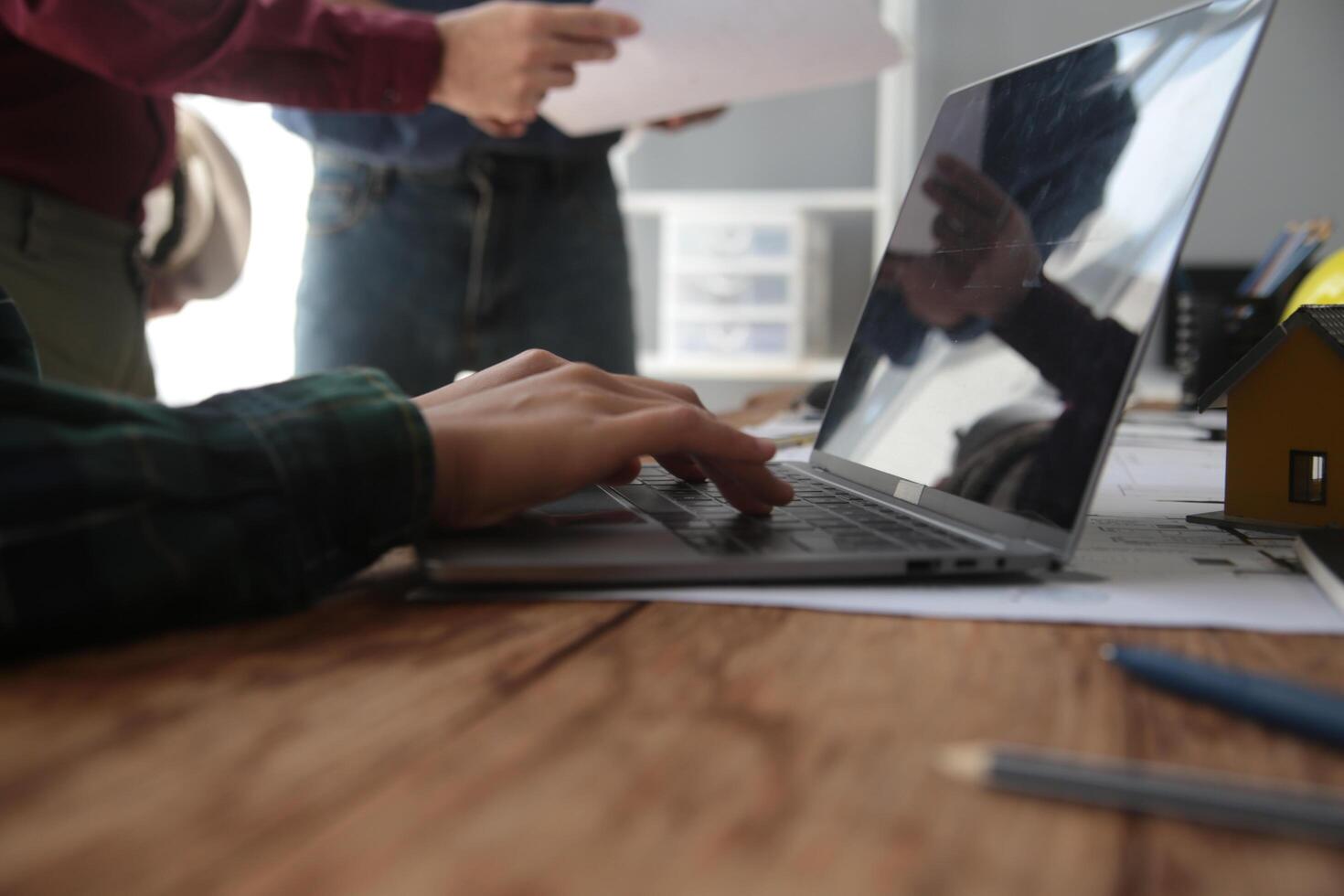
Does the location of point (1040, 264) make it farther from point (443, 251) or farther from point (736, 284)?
point (736, 284)

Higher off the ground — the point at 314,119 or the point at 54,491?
the point at 314,119

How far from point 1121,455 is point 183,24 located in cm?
88

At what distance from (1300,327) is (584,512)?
39 centimetres

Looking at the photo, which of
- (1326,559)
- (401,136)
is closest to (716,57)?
(401,136)

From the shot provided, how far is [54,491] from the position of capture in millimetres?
349

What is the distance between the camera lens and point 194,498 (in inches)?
14.9

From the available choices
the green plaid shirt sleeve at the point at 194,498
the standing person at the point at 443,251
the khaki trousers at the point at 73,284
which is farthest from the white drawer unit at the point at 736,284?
the green plaid shirt sleeve at the point at 194,498

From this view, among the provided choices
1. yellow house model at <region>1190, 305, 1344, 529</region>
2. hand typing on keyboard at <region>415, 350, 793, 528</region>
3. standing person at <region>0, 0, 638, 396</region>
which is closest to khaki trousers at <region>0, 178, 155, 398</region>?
standing person at <region>0, 0, 638, 396</region>

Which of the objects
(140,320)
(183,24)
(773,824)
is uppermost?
(183,24)

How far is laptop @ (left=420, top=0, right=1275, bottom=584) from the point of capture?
1.49 ft

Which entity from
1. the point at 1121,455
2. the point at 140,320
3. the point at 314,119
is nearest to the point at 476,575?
the point at 1121,455

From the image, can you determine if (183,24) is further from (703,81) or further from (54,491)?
(54,491)

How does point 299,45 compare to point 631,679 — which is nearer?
point 631,679

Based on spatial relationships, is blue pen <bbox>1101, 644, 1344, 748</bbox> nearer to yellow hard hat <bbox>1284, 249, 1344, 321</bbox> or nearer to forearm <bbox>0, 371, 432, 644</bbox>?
forearm <bbox>0, 371, 432, 644</bbox>
